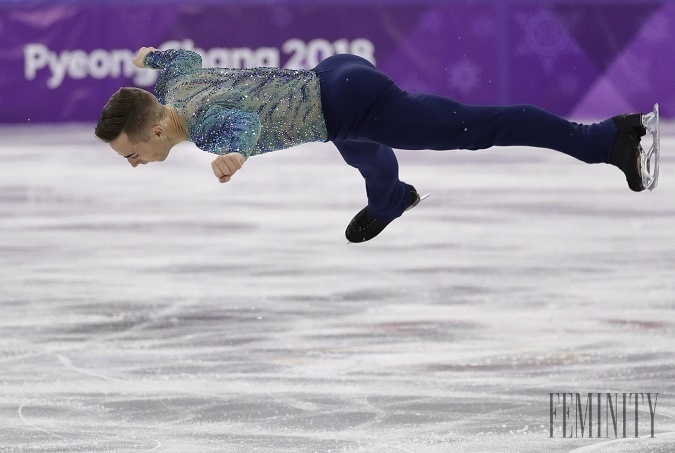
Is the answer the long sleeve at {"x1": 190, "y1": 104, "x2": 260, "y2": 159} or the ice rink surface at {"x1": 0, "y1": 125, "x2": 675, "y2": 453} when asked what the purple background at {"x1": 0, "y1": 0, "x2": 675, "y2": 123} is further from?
the long sleeve at {"x1": 190, "y1": 104, "x2": 260, "y2": 159}

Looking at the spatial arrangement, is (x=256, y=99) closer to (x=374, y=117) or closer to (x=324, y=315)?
(x=374, y=117)

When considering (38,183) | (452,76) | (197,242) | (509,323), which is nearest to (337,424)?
(509,323)

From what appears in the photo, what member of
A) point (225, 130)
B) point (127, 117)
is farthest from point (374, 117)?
point (127, 117)

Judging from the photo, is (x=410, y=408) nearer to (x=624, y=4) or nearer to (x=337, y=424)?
(x=337, y=424)

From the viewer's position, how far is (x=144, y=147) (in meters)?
4.74

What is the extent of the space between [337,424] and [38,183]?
6.87m

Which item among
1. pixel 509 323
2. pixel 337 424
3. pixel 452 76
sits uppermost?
pixel 452 76

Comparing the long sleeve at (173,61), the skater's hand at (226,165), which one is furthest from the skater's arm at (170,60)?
the skater's hand at (226,165)

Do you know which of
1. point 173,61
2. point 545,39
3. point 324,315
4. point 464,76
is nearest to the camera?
point 173,61

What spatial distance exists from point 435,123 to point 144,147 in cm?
108

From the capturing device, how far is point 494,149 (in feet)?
46.1

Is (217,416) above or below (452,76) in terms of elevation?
below

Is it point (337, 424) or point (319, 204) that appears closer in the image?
point (337, 424)

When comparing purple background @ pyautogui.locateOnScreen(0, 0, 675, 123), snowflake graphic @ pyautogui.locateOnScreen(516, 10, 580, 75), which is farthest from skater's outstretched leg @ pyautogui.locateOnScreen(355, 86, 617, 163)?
snowflake graphic @ pyautogui.locateOnScreen(516, 10, 580, 75)
